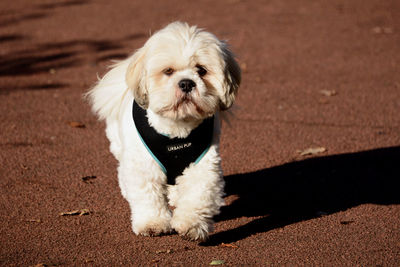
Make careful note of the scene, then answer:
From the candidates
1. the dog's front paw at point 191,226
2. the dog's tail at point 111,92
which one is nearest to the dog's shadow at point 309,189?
the dog's front paw at point 191,226

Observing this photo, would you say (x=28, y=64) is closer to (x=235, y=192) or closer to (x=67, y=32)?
(x=67, y=32)

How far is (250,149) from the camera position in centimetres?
655

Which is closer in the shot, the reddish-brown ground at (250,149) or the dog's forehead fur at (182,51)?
the dog's forehead fur at (182,51)

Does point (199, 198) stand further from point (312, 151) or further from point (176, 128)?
point (312, 151)

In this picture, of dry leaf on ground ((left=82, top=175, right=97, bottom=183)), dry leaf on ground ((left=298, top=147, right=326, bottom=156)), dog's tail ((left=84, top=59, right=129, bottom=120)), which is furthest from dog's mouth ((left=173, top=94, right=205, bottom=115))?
dry leaf on ground ((left=298, top=147, right=326, bottom=156))

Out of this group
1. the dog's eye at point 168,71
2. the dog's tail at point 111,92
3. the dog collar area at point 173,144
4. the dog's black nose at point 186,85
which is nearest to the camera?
the dog's black nose at point 186,85

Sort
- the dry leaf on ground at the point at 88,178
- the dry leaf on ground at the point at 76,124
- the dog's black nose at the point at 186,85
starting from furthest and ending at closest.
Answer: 1. the dry leaf on ground at the point at 76,124
2. the dry leaf on ground at the point at 88,178
3. the dog's black nose at the point at 186,85

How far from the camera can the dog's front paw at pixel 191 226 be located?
13.4ft

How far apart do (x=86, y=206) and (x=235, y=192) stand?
57.2 inches

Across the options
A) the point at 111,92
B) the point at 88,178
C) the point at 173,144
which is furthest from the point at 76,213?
the point at 173,144

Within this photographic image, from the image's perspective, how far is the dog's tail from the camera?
4930mm

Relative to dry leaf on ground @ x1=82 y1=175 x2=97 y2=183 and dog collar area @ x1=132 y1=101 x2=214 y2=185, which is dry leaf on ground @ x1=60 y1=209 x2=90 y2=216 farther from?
dog collar area @ x1=132 y1=101 x2=214 y2=185

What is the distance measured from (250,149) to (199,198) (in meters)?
2.47

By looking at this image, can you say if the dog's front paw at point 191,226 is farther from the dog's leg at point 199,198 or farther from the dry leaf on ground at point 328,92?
the dry leaf on ground at point 328,92
